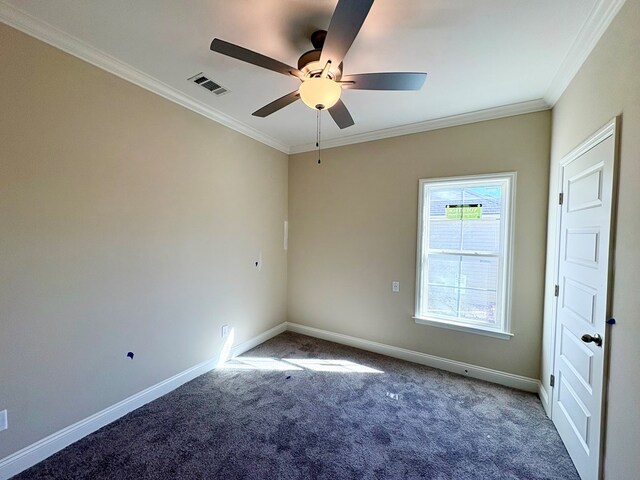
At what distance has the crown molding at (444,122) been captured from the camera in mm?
2465

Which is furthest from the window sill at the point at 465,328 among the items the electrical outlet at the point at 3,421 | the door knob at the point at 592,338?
the electrical outlet at the point at 3,421

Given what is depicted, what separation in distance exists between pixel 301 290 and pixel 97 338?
93.7 inches

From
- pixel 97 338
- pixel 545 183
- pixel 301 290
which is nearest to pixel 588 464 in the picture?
pixel 545 183

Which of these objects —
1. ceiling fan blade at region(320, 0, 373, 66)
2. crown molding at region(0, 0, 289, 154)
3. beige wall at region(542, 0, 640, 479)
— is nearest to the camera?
ceiling fan blade at region(320, 0, 373, 66)

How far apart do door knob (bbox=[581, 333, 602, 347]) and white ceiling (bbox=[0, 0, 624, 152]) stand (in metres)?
1.76

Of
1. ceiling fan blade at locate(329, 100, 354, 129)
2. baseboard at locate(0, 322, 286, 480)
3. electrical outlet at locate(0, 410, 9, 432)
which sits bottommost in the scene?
baseboard at locate(0, 322, 286, 480)

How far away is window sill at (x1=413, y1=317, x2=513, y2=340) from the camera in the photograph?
2.62 m

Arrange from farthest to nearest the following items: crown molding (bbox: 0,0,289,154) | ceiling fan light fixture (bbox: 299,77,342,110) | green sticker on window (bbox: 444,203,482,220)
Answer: green sticker on window (bbox: 444,203,482,220) < crown molding (bbox: 0,0,289,154) < ceiling fan light fixture (bbox: 299,77,342,110)

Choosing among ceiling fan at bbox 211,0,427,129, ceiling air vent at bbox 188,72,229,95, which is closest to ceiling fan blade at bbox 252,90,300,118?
ceiling fan at bbox 211,0,427,129

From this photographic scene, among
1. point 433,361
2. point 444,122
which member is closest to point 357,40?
point 444,122

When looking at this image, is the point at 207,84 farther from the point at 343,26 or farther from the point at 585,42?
the point at 585,42

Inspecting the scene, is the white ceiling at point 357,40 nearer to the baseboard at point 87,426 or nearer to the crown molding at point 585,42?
the crown molding at point 585,42

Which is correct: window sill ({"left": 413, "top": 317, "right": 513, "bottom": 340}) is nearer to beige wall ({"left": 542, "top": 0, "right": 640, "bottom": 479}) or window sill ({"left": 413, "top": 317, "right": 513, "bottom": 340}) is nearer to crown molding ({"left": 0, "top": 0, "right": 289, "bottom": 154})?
beige wall ({"left": 542, "top": 0, "right": 640, "bottom": 479})

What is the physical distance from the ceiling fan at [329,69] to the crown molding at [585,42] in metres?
1.00
